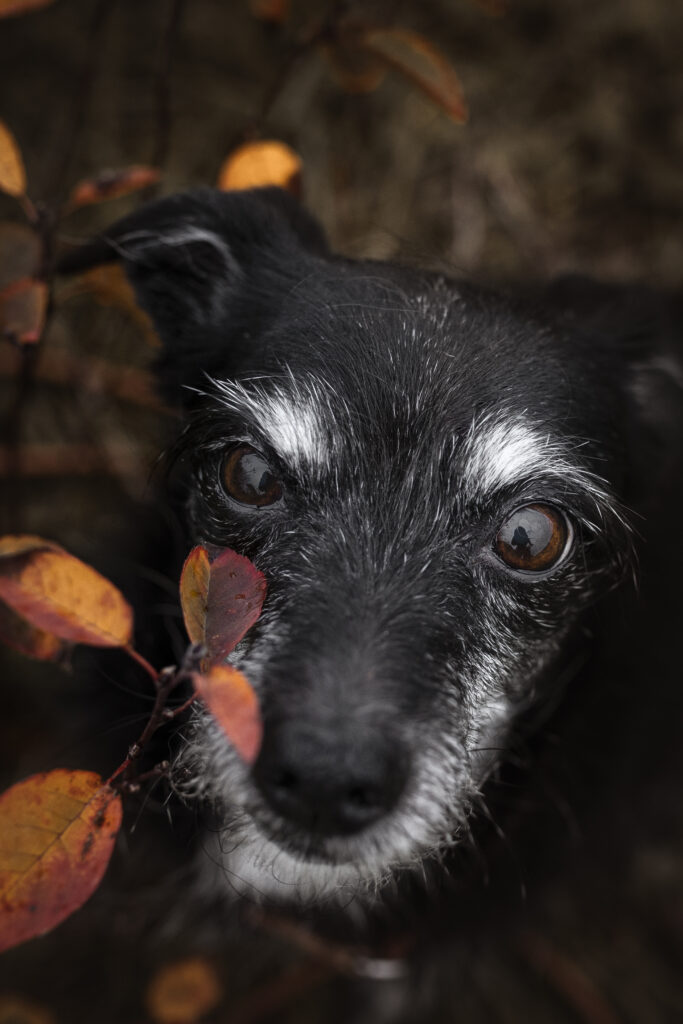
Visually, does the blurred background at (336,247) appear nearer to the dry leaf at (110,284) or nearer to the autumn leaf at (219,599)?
the dry leaf at (110,284)

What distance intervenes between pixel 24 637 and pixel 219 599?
2.12 ft

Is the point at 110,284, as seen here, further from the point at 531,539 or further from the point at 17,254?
the point at 531,539

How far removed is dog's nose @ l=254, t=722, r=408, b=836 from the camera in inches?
69.1

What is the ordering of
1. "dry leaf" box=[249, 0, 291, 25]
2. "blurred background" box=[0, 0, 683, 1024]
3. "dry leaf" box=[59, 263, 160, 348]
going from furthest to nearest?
1. "dry leaf" box=[249, 0, 291, 25]
2. "blurred background" box=[0, 0, 683, 1024]
3. "dry leaf" box=[59, 263, 160, 348]

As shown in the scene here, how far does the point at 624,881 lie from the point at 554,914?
16.1 inches

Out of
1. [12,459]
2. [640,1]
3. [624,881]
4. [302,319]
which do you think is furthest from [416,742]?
[640,1]

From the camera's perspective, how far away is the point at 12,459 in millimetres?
3508

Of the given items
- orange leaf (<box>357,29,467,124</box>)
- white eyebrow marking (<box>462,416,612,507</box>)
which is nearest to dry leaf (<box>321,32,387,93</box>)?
orange leaf (<box>357,29,467,124</box>)

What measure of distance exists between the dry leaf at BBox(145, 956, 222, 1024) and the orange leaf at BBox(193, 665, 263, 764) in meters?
2.79

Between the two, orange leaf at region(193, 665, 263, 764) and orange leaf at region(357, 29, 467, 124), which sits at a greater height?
orange leaf at region(357, 29, 467, 124)

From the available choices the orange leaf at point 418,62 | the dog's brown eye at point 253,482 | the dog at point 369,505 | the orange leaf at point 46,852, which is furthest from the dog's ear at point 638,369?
the orange leaf at point 46,852

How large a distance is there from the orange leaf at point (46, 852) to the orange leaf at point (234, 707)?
17.6 inches

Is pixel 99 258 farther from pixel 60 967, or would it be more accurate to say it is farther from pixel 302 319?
pixel 60 967

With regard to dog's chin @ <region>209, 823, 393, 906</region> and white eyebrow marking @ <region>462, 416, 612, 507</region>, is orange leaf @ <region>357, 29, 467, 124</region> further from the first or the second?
dog's chin @ <region>209, 823, 393, 906</region>
